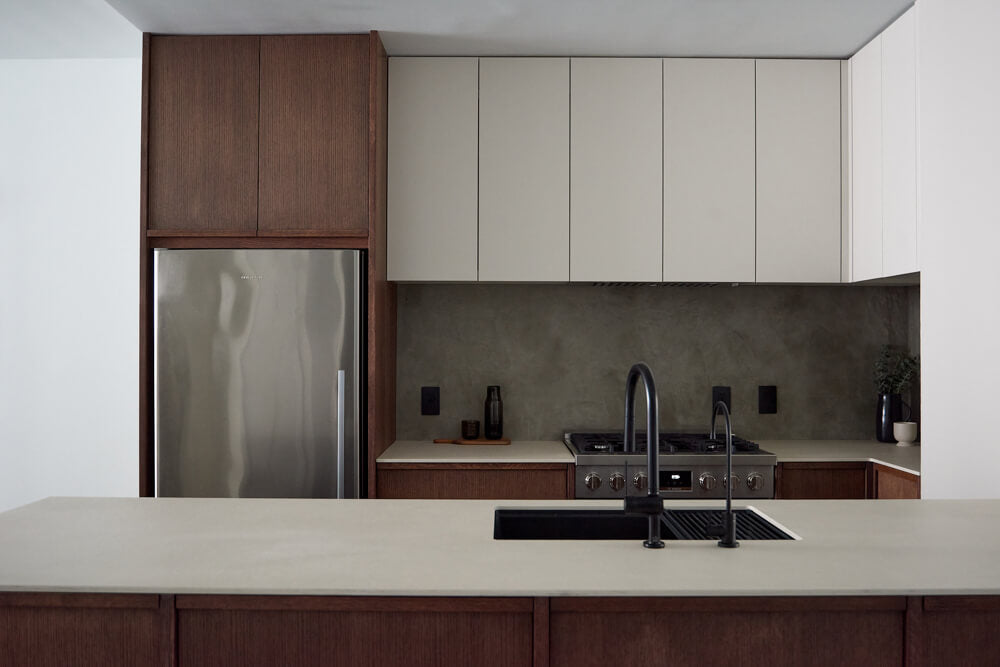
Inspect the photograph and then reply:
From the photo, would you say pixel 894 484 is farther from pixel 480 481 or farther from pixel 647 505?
pixel 647 505

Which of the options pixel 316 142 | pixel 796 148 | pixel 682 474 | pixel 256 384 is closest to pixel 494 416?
pixel 682 474

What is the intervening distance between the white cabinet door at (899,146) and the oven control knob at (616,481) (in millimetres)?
1339

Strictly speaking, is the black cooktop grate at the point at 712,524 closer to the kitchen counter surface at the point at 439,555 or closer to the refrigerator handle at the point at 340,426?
the kitchen counter surface at the point at 439,555

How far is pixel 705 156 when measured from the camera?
3289 millimetres

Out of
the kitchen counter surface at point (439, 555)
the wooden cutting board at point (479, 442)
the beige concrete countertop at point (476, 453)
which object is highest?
the kitchen counter surface at point (439, 555)

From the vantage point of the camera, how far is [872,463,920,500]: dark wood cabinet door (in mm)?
2770

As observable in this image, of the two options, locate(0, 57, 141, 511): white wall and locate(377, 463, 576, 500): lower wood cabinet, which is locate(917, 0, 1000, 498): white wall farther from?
locate(0, 57, 141, 511): white wall

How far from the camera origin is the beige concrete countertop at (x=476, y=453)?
3.09 meters

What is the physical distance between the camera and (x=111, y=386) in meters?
3.68

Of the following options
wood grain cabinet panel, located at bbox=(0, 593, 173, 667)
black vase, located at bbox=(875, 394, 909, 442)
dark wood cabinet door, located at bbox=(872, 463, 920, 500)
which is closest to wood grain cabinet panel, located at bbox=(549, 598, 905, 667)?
wood grain cabinet panel, located at bbox=(0, 593, 173, 667)

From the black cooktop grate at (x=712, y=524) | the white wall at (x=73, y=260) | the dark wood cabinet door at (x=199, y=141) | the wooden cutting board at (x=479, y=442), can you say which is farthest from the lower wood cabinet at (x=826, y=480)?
the white wall at (x=73, y=260)

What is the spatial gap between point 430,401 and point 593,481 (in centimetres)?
97

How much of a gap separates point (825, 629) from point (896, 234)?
6.55 feet

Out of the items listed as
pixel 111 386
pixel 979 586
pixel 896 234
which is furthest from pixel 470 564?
pixel 111 386
